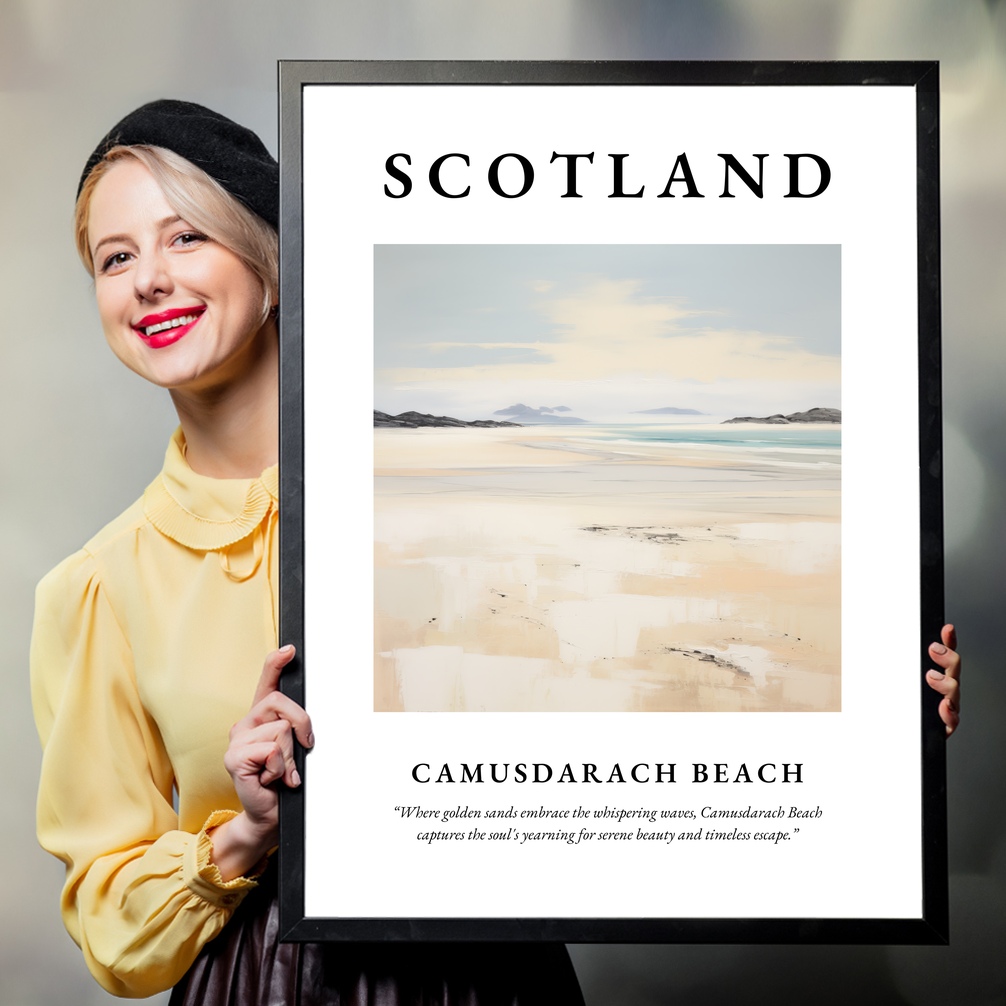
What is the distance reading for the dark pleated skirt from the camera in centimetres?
103

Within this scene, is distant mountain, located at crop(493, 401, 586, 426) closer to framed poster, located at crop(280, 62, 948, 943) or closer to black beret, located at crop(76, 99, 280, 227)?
framed poster, located at crop(280, 62, 948, 943)

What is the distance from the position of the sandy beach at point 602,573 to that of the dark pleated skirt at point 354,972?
14.8 inches

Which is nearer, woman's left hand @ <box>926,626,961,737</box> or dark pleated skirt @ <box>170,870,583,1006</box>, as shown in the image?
woman's left hand @ <box>926,626,961,737</box>

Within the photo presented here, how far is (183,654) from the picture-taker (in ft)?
3.57

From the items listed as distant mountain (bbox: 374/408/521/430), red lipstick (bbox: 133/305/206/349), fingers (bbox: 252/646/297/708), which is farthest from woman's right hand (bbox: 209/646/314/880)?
red lipstick (bbox: 133/305/206/349)

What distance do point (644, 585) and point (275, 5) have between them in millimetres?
1276

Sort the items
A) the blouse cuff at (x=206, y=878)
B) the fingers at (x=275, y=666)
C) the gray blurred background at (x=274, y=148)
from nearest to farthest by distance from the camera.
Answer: the fingers at (x=275, y=666) < the blouse cuff at (x=206, y=878) < the gray blurred background at (x=274, y=148)

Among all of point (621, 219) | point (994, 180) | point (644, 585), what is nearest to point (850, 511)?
point (644, 585)

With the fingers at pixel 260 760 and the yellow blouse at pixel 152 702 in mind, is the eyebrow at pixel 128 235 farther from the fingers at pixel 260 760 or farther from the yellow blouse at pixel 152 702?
the fingers at pixel 260 760

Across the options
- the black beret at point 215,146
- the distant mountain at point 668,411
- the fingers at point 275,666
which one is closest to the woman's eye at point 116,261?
the black beret at point 215,146

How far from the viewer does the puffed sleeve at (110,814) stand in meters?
1.04

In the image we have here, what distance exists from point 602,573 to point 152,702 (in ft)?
1.95

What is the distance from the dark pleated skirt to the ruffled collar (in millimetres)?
431

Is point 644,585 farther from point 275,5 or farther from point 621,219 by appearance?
point 275,5
